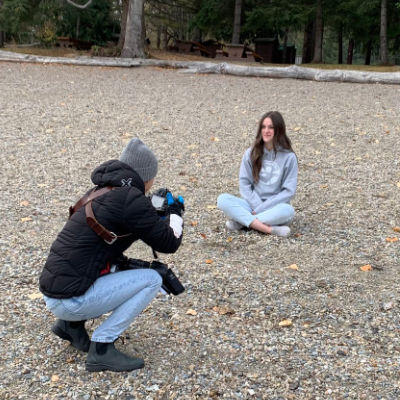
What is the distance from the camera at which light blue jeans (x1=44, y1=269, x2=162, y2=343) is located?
2818 mm

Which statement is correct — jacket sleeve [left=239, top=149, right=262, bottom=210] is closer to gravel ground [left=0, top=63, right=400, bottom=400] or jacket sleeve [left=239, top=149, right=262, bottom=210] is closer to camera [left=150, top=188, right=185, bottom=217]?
gravel ground [left=0, top=63, right=400, bottom=400]

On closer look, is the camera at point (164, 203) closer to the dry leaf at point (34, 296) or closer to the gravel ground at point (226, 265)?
the gravel ground at point (226, 265)

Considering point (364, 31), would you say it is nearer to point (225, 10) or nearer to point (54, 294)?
point (225, 10)

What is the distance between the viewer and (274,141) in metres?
5.47

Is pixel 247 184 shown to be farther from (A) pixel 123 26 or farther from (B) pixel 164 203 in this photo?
(A) pixel 123 26

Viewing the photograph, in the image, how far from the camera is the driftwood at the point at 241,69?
15955mm

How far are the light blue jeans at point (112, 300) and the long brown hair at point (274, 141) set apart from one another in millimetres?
2804

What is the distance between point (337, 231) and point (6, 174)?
14.3ft

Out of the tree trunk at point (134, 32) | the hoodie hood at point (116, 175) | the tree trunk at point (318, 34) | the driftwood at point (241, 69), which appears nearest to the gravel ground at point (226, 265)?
the hoodie hood at point (116, 175)

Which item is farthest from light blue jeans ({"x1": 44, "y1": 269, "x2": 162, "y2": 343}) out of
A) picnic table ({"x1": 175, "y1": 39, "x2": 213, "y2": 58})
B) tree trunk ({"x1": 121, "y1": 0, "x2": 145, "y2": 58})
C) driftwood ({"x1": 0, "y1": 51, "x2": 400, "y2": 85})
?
Result: picnic table ({"x1": 175, "y1": 39, "x2": 213, "y2": 58})

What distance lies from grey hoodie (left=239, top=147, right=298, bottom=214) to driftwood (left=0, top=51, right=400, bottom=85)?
1138cm

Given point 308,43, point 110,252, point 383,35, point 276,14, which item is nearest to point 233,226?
point 110,252

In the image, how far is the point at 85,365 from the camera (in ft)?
10.3

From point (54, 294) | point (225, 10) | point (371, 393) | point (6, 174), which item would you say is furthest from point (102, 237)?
Result: point (225, 10)
